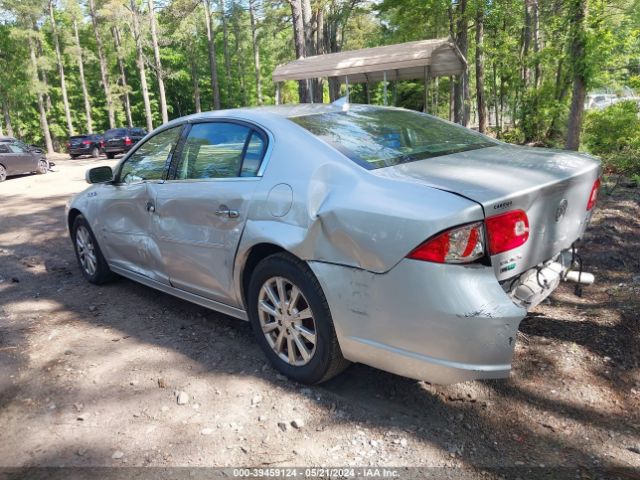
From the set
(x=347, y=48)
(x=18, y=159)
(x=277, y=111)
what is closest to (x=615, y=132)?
(x=277, y=111)

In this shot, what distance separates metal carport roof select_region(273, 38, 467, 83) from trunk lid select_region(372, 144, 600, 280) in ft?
37.6

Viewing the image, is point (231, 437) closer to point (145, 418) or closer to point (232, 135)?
point (145, 418)

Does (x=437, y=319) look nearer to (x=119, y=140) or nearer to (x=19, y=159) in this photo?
(x=19, y=159)

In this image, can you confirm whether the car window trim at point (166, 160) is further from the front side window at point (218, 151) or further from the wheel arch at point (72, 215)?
the wheel arch at point (72, 215)

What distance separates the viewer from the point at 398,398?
2918 millimetres

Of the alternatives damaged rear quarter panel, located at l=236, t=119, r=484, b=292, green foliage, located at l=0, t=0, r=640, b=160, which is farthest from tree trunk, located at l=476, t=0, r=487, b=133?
damaged rear quarter panel, located at l=236, t=119, r=484, b=292

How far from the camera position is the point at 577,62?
8984 millimetres

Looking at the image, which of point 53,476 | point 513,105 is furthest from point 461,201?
point 513,105

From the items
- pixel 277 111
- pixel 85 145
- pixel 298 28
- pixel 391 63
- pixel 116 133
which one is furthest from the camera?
pixel 85 145

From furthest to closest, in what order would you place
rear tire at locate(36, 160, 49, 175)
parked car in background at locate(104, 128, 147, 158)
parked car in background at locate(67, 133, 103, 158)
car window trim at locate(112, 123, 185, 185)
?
Result: parked car in background at locate(67, 133, 103, 158) → parked car in background at locate(104, 128, 147, 158) → rear tire at locate(36, 160, 49, 175) → car window trim at locate(112, 123, 185, 185)

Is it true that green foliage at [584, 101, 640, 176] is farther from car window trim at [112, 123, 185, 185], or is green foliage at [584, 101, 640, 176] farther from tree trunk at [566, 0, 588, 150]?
car window trim at [112, 123, 185, 185]

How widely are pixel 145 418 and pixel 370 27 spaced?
4283 centimetres

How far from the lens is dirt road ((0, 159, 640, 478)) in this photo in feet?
8.14

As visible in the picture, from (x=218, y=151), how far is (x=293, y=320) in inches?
53.1
